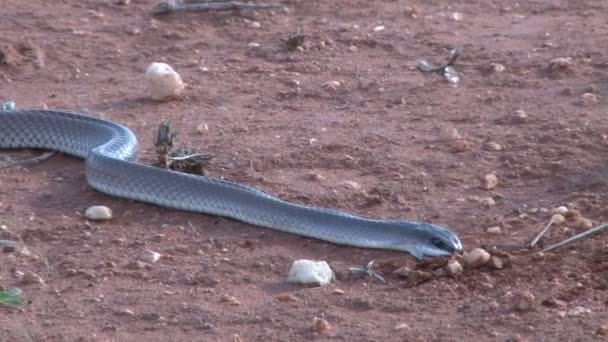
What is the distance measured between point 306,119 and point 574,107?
6.14ft

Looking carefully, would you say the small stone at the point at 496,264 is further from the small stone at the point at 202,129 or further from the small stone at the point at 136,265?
the small stone at the point at 202,129

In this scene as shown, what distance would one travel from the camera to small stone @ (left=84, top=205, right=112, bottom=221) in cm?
698

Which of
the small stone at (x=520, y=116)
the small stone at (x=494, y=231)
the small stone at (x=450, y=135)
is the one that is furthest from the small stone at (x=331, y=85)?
the small stone at (x=494, y=231)

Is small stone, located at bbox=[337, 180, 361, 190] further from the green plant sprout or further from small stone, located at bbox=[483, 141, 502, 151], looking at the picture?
the green plant sprout

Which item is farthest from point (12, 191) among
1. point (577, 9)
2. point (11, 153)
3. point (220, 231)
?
point (577, 9)

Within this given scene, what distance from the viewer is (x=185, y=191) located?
714 centimetres

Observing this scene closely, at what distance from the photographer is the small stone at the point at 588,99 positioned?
28.8ft

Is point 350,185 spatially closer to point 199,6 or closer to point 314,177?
point 314,177

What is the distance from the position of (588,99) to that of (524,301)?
11.3ft

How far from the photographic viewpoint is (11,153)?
27.0ft

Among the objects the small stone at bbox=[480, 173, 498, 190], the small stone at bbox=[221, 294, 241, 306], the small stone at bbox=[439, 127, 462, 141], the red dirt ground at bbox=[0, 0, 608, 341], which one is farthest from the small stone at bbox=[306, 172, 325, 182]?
the small stone at bbox=[221, 294, 241, 306]

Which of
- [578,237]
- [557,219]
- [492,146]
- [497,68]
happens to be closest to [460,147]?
[492,146]

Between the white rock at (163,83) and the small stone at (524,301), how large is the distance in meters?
3.94

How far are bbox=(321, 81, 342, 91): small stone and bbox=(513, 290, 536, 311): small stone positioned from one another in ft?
12.6
